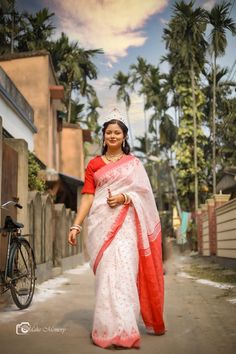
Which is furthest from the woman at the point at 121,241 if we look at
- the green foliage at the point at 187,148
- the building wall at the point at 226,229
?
the green foliage at the point at 187,148

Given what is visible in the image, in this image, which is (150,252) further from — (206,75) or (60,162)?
(206,75)

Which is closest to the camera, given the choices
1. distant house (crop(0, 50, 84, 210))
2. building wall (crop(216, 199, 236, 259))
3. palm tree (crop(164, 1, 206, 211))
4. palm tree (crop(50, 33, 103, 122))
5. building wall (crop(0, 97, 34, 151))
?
building wall (crop(0, 97, 34, 151))

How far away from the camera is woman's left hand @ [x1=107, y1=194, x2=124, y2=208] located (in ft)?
12.6

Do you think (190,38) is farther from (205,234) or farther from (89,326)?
(89,326)

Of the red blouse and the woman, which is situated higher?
the red blouse

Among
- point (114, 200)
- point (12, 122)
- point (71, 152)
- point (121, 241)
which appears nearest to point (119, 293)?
point (121, 241)

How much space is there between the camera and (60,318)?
4902 mm

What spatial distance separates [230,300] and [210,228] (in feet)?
33.6

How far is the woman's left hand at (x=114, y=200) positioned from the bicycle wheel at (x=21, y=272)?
193cm

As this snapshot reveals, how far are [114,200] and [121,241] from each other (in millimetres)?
341

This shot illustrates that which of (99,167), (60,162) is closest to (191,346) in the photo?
(99,167)

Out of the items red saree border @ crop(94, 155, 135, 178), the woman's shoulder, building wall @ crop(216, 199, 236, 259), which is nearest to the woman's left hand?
red saree border @ crop(94, 155, 135, 178)

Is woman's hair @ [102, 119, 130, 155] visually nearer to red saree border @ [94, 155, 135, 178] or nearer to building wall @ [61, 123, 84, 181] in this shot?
red saree border @ [94, 155, 135, 178]

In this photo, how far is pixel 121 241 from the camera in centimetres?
384
